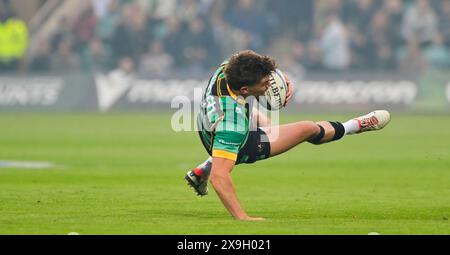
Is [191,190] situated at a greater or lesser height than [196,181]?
greater

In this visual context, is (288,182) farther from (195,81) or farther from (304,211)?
(195,81)

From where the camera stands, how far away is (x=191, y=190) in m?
14.8

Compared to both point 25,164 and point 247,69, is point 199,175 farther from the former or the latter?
point 25,164

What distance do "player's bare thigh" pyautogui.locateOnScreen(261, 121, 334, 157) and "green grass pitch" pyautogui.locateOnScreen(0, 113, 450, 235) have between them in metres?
0.75

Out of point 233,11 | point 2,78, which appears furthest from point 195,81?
point 2,78

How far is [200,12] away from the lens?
35562 mm

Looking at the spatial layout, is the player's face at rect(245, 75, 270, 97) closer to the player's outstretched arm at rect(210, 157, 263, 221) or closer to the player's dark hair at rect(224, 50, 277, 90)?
the player's dark hair at rect(224, 50, 277, 90)

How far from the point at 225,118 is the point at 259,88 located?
1.52ft

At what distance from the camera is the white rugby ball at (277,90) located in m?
11.4

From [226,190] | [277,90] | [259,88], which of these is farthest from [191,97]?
[226,190]

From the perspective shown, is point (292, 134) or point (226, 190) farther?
point (292, 134)

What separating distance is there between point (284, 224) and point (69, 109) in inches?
892

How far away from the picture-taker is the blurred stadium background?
12422 millimetres

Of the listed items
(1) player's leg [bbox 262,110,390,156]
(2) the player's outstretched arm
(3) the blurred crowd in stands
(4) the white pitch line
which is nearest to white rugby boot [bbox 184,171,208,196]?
(1) player's leg [bbox 262,110,390,156]
